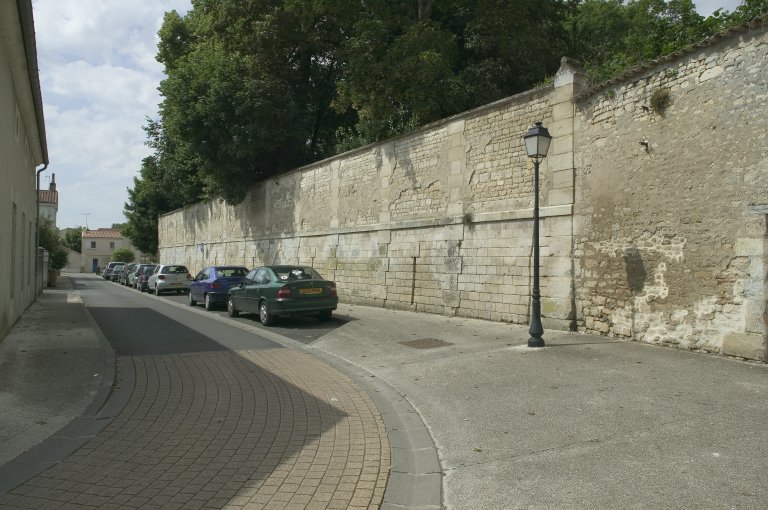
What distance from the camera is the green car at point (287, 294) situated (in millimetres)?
12727

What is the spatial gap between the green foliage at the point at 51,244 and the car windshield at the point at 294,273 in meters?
20.4

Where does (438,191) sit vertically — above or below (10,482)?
above

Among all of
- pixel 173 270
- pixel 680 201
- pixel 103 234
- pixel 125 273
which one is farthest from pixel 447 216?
pixel 103 234

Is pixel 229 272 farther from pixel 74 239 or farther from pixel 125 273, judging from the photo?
pixel 74 239

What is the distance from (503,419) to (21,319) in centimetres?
1170

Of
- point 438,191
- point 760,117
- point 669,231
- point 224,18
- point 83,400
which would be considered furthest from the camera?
point 224,18

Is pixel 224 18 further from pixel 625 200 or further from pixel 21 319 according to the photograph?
pixel 625 200

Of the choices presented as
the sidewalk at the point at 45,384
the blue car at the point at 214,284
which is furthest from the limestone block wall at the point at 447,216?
the sidewalk at the point at 45,384

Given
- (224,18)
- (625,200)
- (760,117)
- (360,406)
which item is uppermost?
(224,18)

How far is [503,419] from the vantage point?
18.0 feet

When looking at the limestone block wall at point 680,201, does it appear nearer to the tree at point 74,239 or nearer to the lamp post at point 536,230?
the lamp post at point 536,230

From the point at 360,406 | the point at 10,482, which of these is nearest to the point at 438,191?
the point at 360,406

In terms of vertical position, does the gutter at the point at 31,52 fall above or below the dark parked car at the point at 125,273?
above

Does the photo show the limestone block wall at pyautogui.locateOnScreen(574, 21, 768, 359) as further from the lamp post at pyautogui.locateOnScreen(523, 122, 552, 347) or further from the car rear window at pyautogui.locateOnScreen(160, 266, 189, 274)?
the car rear window at pyautogui.locateOnScreen(160, 266, 189, 274)
